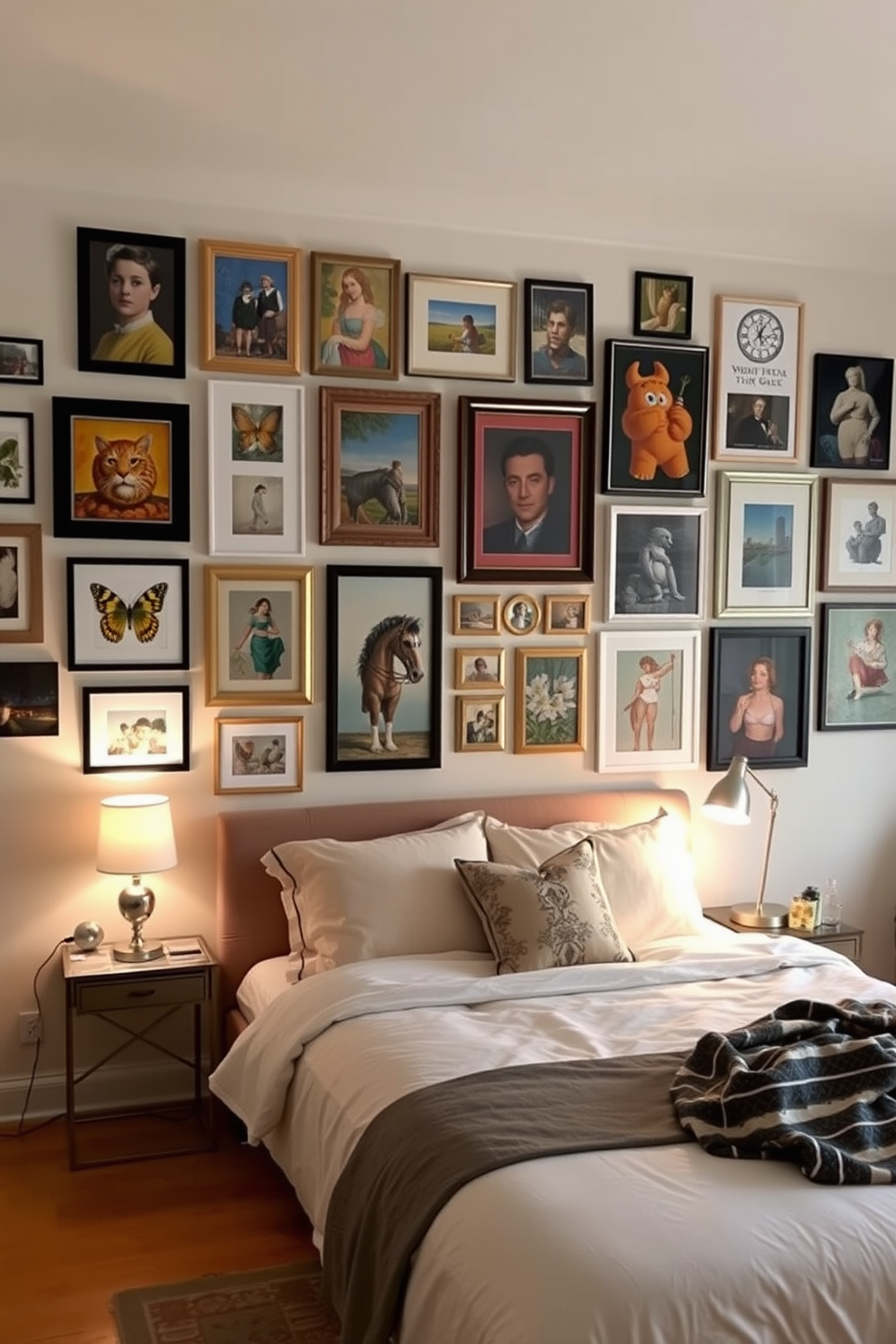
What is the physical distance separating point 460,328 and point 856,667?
194 cm

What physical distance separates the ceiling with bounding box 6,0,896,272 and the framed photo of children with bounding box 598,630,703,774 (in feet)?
4.50

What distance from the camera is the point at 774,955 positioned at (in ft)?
11.9

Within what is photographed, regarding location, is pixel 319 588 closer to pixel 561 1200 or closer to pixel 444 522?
pixel 444 522

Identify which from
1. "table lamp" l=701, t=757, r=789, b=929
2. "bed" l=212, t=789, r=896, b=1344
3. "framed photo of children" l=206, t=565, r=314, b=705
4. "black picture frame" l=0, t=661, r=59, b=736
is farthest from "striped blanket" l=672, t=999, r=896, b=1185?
"black picture frame" l=0, t=661, r=59, b=736

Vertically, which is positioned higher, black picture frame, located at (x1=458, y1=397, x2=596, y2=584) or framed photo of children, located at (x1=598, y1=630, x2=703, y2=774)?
black picture frame, located at (x1=458, y1=397, x2=596, y2=584)

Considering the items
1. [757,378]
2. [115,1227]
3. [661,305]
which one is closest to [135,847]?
[115,1227]

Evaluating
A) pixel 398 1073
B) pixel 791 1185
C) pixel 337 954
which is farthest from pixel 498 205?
pixel 791 1185

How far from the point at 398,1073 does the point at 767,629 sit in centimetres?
243

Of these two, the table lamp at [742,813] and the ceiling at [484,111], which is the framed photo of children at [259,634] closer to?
the ceiling at [484,111]

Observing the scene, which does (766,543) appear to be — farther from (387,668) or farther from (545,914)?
(545,914)

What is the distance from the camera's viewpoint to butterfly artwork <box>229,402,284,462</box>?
3914mm

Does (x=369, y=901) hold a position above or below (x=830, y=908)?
above

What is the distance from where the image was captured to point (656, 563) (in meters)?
4.42

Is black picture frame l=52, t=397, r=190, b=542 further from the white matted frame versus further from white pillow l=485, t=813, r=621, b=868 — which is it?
the white matted frame
